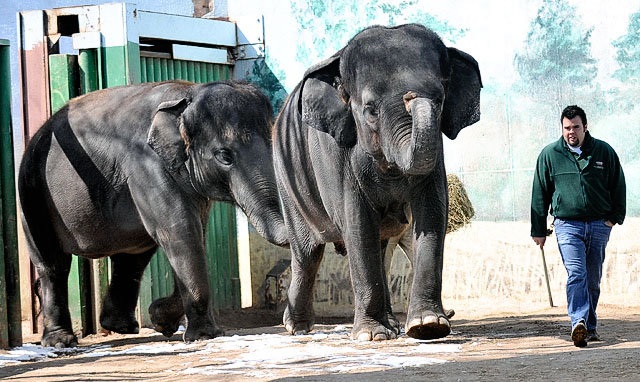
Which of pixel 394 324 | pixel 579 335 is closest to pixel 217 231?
→ pixel 394 324

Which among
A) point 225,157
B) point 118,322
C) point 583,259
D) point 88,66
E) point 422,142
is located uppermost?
point 88,66

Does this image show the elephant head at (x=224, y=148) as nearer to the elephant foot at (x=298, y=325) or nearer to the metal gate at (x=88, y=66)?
the elephant foot at (x=298, y=325)

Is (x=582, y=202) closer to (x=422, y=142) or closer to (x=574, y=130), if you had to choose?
(x=574, y=130)

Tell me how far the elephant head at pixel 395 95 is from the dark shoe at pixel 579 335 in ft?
3.86

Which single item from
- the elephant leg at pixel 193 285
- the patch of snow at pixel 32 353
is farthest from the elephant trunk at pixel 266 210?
the patch of snow at pixel 32 353

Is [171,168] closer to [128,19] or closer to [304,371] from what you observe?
[128,19]

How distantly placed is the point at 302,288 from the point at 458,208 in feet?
9.06

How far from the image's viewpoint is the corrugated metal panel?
1157cm

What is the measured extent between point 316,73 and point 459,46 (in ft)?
12.8

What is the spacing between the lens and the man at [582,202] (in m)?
6.76

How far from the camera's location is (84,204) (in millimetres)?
9141

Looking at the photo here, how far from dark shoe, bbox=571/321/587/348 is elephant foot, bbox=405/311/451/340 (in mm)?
710

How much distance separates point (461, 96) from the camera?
286 inches

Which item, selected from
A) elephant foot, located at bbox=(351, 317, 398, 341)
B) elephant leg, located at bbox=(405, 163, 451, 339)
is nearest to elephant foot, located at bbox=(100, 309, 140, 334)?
elephant foot, located at bbox=(351, 317, 398, 341)
